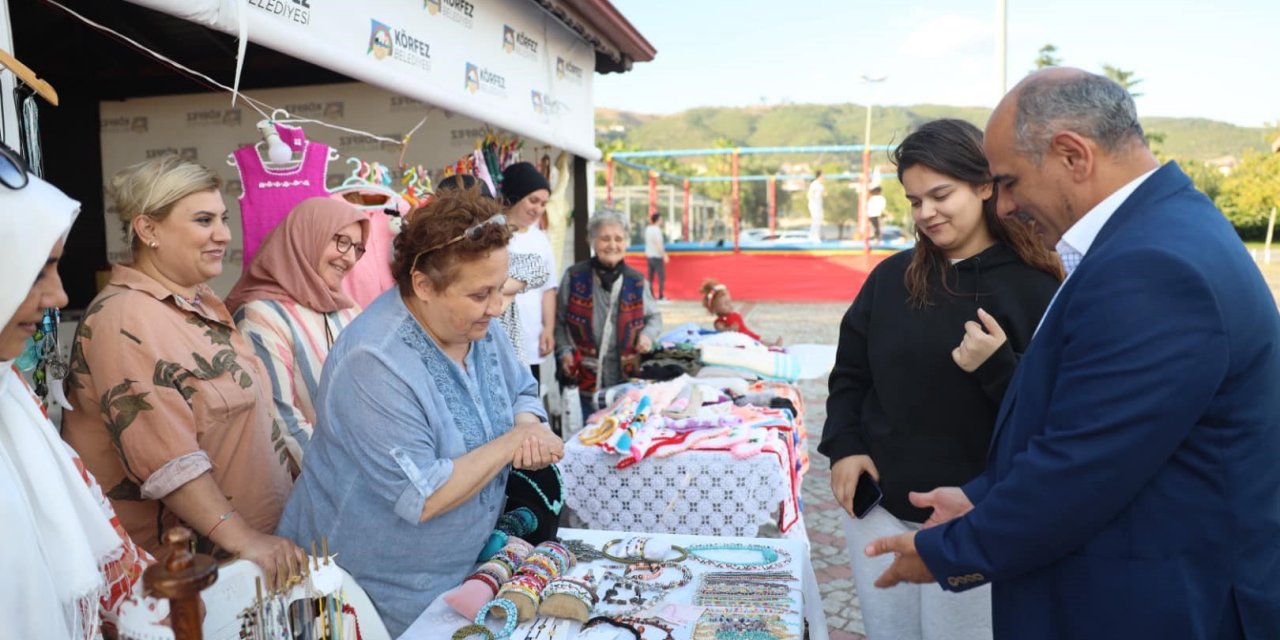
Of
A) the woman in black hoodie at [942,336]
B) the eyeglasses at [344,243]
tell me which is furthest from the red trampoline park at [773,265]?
the woman in black hoodie at [942,336]

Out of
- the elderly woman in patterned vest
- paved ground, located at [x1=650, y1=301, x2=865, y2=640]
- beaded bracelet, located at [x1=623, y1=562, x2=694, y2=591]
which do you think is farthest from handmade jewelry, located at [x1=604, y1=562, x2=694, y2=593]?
the elderly woman in patterned vest

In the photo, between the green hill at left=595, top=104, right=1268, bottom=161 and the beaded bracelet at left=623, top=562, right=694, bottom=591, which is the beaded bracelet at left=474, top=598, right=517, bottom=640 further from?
the green hill at left=595, top=104, right=1268, bottom=161

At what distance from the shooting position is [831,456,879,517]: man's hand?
2246 mm

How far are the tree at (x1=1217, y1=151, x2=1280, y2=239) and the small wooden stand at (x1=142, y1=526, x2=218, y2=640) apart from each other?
4343 centimetres

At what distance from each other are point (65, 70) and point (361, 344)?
6.20 metres

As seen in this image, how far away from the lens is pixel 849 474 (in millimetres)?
2254

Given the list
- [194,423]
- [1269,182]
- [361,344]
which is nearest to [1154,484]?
[361,344]

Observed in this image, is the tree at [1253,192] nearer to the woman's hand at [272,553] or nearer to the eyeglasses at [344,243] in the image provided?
the eyeglasses at [344,243]

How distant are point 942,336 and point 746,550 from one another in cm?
75

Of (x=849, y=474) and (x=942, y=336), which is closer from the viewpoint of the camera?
(x=942, y=336)

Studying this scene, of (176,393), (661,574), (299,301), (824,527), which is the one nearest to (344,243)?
(299,301)

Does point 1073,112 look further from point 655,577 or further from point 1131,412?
point 655,577

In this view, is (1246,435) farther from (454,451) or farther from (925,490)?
(454,451)

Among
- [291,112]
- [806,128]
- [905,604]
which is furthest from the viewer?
[806,128]
